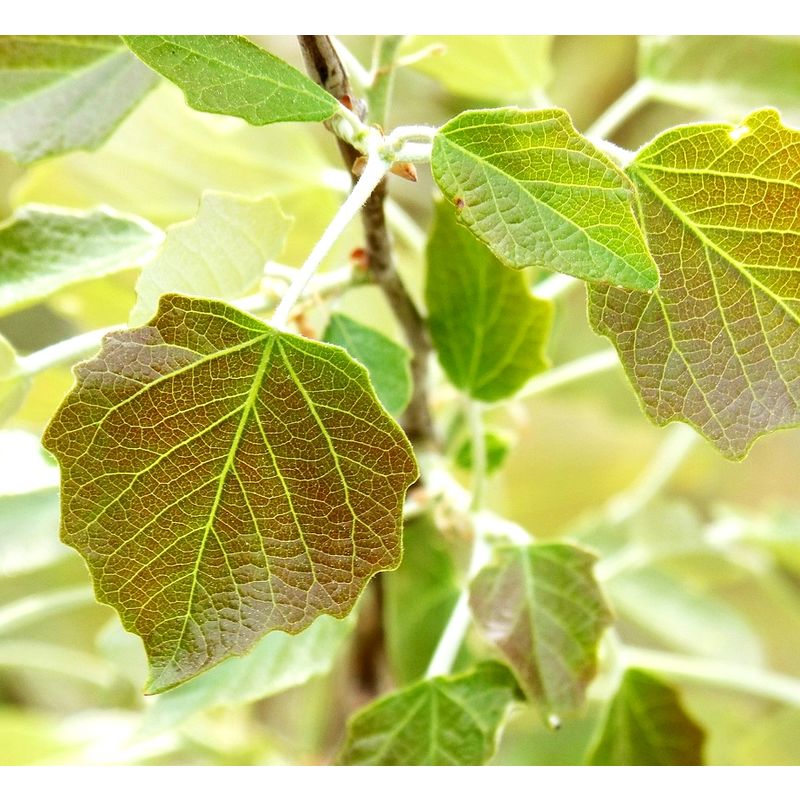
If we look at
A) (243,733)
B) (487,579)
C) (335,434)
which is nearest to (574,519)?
(243,733)

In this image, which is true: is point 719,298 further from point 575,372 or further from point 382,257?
point 575,372

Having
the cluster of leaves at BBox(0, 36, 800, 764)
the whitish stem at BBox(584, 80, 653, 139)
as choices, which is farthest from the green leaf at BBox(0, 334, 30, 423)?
the whitish stem at BBox(584, 80, 653, 139)

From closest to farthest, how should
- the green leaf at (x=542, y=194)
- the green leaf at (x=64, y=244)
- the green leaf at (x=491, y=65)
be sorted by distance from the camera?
the green leaf at (x=542, y=194)
the green leaf at (x=64, y=244)
the green leaf at (x=491, y=65)

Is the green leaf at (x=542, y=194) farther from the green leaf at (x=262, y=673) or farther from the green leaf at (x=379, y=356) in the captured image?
the green leaf at (x=262, y=673)

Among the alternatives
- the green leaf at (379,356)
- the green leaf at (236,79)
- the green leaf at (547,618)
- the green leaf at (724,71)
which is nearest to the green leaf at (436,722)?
the green leaf at (547,618)

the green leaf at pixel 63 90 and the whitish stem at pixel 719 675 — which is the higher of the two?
the green leaf at pixel 63 90

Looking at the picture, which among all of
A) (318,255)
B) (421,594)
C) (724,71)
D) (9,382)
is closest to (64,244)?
(9,382)
